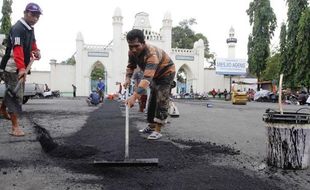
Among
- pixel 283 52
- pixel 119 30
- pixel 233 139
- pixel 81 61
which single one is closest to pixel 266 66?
pixel 283 52

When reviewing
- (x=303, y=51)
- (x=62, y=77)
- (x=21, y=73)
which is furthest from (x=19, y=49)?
(x=62, y=77)

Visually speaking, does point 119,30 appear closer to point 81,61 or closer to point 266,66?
point 81,61

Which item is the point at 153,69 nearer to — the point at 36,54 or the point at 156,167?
the point at 156,167

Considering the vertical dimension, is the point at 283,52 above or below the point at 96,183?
above

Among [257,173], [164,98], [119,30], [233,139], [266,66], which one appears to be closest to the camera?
[257,173]

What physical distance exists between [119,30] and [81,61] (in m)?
7.30

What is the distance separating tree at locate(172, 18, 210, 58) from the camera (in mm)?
77762

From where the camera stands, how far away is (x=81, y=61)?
56250mm

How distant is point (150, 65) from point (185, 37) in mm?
74132

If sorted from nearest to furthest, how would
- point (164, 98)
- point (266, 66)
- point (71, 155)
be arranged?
point (71, 155) → point (164, 98) → point (266, 66)

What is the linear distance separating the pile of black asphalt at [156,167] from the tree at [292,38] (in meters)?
38.6

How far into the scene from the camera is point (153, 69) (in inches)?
213

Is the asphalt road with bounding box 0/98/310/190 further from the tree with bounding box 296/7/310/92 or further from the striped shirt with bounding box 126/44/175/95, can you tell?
the tree with bounding box 296/7/310/92

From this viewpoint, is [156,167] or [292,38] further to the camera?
[292,38]
